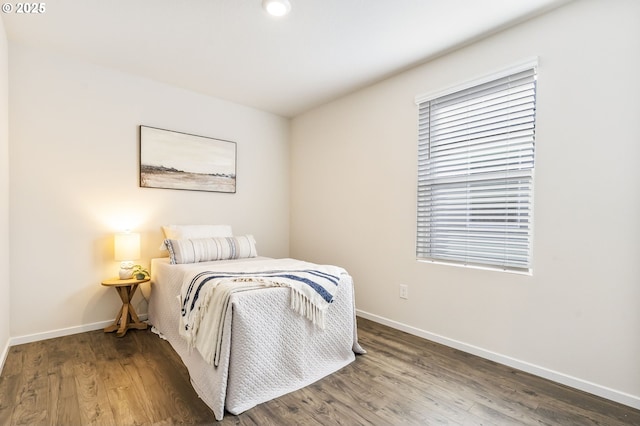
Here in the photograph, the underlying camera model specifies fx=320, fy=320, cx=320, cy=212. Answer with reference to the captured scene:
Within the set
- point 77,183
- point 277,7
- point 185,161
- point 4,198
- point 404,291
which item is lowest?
point 404,291

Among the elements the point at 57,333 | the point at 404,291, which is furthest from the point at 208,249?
the point at 404,291

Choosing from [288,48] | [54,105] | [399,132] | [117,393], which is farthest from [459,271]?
[54,105]

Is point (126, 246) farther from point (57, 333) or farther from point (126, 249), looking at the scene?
point (57, 333)

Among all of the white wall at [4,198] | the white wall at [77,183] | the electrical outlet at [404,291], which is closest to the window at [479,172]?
the electrical outlet at [404,291]

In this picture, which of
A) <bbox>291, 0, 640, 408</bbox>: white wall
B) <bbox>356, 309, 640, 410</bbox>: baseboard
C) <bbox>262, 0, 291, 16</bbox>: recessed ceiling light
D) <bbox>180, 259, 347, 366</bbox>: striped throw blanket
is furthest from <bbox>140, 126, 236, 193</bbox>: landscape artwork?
<bbox>356, 309, 640, 410</bbox>: baseboard

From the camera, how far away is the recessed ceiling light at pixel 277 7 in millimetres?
2086

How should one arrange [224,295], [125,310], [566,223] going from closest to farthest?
[224,295] < [566,223] < [125,310]

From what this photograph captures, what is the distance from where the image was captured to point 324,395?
77.4 inches

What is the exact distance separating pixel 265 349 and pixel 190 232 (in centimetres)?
182

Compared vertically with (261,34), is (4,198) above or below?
below

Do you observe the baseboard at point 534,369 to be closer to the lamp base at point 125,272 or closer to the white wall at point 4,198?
the lamp base at point 125,272

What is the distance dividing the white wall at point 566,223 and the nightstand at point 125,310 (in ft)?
8.19

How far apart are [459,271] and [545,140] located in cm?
115

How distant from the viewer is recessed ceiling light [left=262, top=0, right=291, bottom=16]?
2086mm
